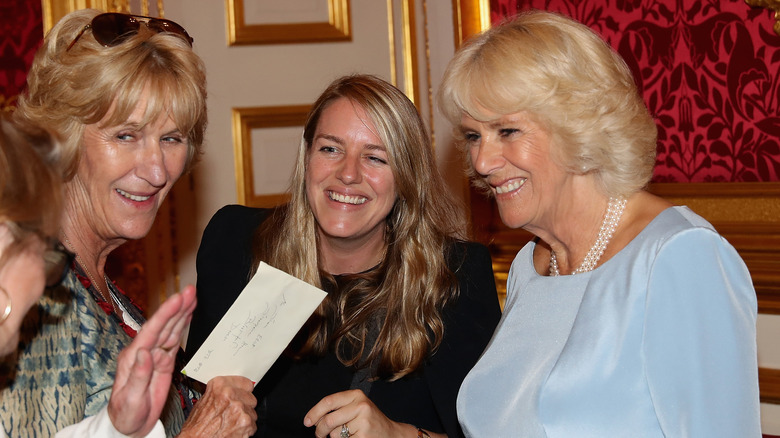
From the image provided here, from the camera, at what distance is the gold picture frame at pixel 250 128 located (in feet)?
14.6

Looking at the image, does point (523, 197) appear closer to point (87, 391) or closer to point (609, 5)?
point (87, 391)

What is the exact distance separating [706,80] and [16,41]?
125 inches

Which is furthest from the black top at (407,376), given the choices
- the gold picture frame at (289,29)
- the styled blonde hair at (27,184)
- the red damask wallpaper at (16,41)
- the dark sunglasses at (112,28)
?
the red damask wallpaper at (16,41)

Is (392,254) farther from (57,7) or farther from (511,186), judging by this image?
(57,7)

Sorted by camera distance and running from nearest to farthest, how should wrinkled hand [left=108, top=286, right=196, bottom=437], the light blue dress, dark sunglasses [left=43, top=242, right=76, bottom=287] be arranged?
1. dark sunglasses [left=43, top=242, right=76, bottom=287]
2. wrinkled hand [left=108, top=286, right=196, bottom=437]
3. the light blue dress

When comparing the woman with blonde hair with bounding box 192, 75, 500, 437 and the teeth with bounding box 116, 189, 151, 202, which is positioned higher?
the teeth with bounding box 116, 189, 151, 202

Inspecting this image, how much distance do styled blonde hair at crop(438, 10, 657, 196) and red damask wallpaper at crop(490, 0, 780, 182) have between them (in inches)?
64.9

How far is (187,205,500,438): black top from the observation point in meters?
2.48

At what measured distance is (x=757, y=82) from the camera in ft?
11.3

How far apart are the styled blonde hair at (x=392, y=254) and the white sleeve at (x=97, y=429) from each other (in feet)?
3.13

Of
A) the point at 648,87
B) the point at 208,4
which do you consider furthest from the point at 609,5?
the point at 208,4

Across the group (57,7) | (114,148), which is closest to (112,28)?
(114,148)

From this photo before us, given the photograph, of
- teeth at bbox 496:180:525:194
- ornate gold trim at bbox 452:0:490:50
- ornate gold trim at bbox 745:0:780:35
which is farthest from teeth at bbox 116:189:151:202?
ornate gold trim at bbox 452:0:490:50

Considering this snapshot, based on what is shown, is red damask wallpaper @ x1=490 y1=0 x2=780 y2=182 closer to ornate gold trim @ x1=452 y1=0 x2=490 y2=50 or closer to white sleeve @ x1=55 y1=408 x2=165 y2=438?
ornate gold trim @ x1=452 y1=0 x2=490 y2=50
